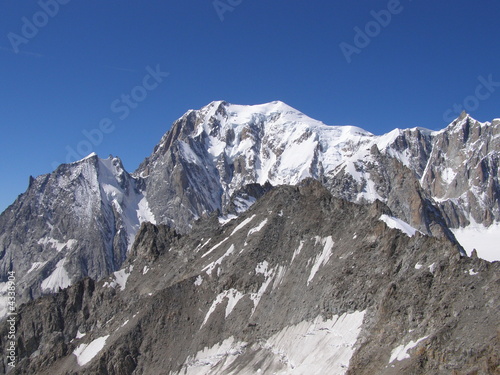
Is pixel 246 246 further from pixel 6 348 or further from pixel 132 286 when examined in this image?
pixel 6 348

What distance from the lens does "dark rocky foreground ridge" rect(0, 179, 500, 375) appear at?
84.9m

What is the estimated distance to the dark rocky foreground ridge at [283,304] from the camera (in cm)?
8494

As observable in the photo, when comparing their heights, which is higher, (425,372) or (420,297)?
(420,297)

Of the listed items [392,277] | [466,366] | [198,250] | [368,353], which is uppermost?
[198,250]

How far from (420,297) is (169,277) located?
77.3m

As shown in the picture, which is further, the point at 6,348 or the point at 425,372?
the point at 6,348

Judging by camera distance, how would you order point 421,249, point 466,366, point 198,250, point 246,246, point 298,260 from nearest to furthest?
point 466,366
point 421,249
point 298,260
point 246,246
point 198,250

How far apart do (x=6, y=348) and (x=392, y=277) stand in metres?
102

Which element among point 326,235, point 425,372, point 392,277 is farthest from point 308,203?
point 425,372

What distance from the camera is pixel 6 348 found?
498 ft

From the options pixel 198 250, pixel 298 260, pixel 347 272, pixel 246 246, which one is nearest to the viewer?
pixel 347 272

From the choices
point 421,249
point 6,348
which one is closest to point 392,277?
point 421,249

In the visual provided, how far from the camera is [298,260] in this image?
130750 millimetres

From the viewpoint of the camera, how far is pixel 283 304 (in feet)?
399
